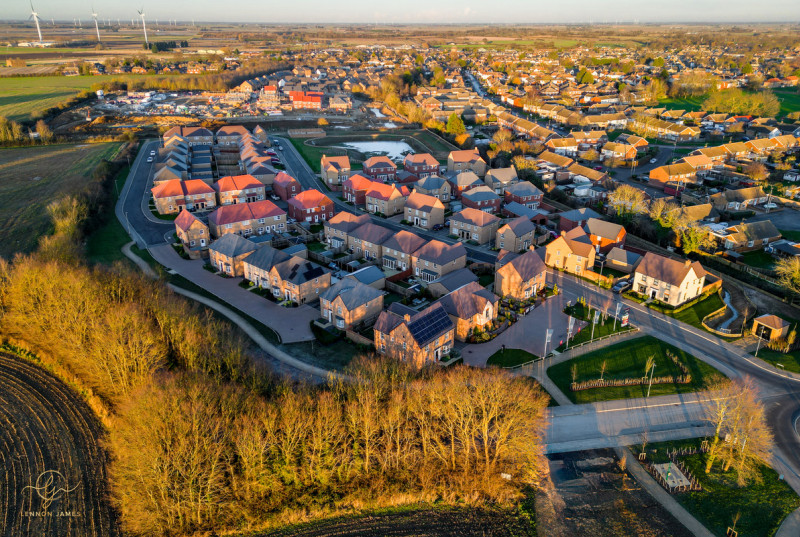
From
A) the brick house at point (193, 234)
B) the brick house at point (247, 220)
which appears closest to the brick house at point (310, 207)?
the brick house at point (247, 220)

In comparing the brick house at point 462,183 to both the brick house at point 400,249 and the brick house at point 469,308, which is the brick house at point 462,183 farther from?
the brick house at point 469,308

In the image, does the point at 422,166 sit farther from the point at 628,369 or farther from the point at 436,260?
the point at 628,369

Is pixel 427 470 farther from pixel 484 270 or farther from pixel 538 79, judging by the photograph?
pixel 538 79

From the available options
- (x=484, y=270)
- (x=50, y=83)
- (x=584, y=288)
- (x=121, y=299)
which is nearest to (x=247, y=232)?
(x=121, y=299)

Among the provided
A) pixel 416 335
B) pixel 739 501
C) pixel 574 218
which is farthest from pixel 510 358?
pixel 574 218

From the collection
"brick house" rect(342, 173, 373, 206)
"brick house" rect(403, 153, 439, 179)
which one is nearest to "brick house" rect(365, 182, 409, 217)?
"brick house" rect(342, 173, 373, 206)

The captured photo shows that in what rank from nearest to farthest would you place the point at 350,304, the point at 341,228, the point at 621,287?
1. the point at 350,304
2. the point at 621,287
3. the point at 341,228
